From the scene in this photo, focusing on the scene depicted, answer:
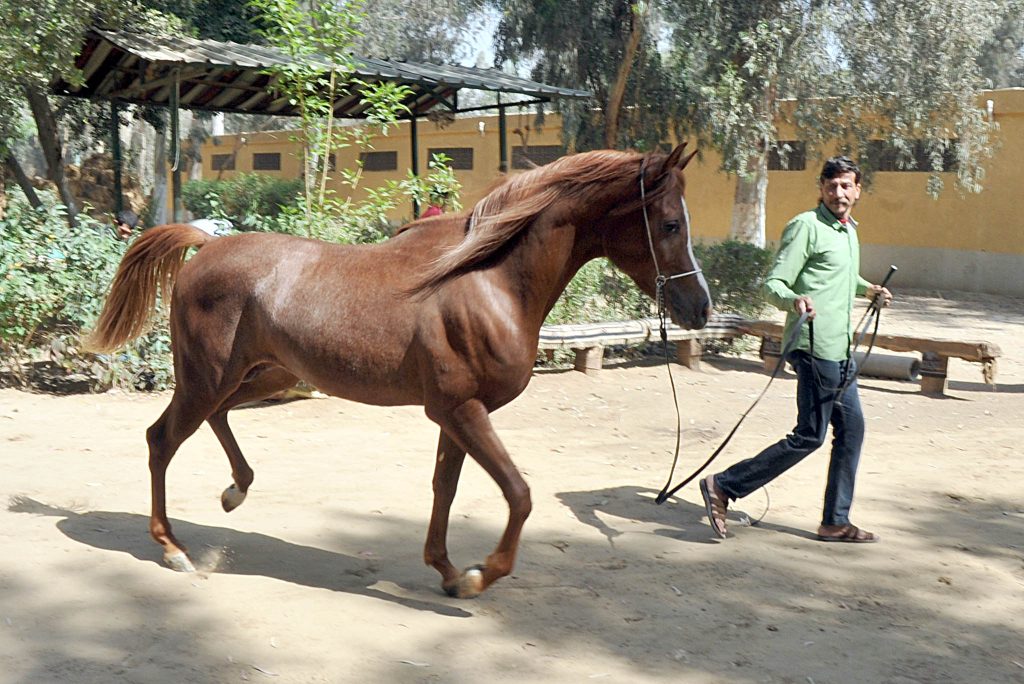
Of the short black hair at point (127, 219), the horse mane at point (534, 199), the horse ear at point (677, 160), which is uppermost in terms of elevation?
the horse ear at point (677, 160)

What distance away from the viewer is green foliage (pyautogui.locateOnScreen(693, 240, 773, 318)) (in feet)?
40.9

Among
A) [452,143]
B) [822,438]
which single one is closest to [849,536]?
[822,438]

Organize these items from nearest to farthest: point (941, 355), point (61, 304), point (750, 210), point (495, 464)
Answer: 1. point (495, 464)
2. point (61, 304)
3. point (941, 355)
4. point (750, 210)

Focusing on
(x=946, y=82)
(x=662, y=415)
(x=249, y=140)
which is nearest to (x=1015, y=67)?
(x=946, y=82)

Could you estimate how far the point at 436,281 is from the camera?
14.0 feet

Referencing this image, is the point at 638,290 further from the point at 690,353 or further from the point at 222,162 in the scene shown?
the point at 222,162

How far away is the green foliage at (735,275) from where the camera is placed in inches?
491

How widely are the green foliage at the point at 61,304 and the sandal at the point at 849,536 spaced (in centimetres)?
558

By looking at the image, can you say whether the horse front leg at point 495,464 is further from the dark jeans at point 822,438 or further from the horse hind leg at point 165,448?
the dark jeans at point 822,438

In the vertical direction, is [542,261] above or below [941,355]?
above

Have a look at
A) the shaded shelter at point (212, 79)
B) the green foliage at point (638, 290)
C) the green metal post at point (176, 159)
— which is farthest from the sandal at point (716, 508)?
the green metal post at point (176, 159)

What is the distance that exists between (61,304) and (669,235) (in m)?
6.08

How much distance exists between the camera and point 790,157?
22.5m

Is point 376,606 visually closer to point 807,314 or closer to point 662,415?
point 807,314
